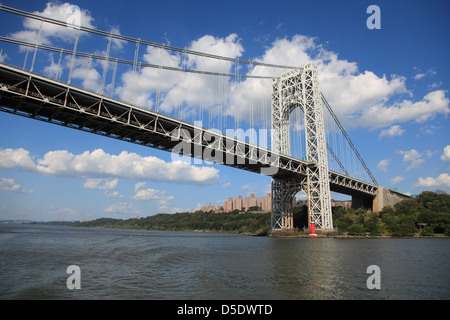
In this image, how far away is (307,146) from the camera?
50.8 meters

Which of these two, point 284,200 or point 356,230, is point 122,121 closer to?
point 284,200

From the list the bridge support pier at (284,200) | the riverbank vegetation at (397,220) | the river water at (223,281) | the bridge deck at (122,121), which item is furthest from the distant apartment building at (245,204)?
the river water at (223,281)

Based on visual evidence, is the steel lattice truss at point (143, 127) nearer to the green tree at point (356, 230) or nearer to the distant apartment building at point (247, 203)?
the green tree at point (356, 230)

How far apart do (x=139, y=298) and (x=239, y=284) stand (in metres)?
3.88

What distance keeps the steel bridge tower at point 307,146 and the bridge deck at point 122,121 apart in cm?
266

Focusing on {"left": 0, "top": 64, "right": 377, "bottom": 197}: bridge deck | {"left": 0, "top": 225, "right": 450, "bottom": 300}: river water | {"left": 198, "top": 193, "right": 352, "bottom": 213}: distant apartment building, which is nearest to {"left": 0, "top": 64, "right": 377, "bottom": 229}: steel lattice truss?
{"left": 0, "top": 64, "right": 377, "bottom": 197}: bridge deck

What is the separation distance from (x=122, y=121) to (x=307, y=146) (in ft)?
107

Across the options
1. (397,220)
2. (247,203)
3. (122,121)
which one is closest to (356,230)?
(397,220)

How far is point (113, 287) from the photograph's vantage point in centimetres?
1039

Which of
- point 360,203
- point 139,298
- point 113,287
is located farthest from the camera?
point 360,203

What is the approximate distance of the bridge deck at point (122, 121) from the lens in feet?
83.4

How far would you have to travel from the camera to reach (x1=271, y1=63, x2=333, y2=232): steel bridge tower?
1935 inches
